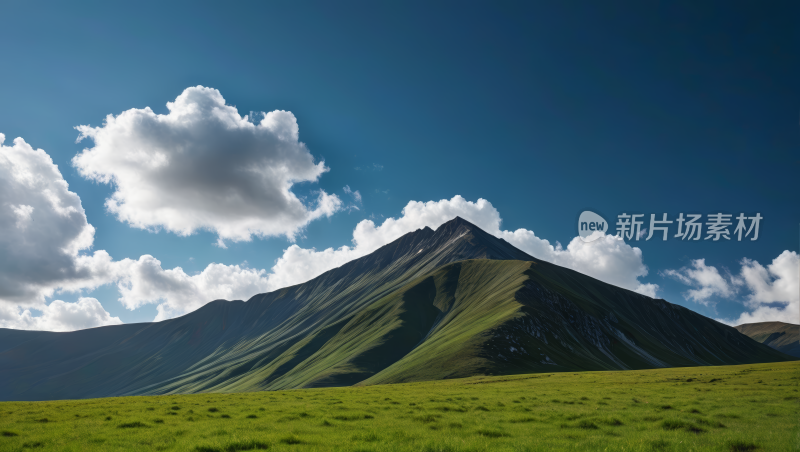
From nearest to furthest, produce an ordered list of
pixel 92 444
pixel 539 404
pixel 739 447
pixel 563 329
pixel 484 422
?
1. pixel 739 447
2. pixel 92 444
3. pixel 484 422
4. pixel 539 404
5. pixel 563 329

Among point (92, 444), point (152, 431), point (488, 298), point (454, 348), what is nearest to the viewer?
point (92, 444)

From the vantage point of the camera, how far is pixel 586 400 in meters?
35.3

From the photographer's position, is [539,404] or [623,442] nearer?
[623,442]

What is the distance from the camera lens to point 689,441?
17.3m

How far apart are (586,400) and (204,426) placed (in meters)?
29.8

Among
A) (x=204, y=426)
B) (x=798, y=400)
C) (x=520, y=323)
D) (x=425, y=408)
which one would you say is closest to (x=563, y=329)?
(x=520, y=323)

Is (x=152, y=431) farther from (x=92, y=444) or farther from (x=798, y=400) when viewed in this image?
(x=798, y=400)

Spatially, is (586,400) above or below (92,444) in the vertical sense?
below

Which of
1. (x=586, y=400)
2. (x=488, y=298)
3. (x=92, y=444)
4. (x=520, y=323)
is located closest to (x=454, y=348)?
(x=520, y=323)

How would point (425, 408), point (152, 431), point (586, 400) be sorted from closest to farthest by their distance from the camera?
point (152, 431)
point (425, 408)
point (586, 400)

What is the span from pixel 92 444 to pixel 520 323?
13885 cm

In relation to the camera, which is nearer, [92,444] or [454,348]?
[92,444]

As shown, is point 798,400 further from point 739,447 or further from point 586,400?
point 739,447

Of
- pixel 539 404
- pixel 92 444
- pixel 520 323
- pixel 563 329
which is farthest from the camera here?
pixel 563 329
